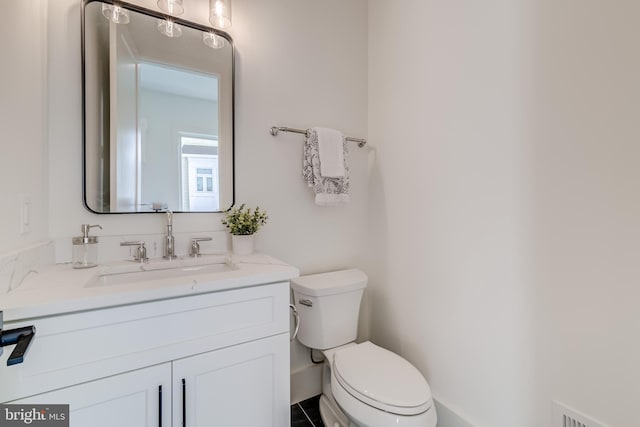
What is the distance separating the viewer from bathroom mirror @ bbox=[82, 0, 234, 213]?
3.69ft

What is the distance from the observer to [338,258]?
1.74m

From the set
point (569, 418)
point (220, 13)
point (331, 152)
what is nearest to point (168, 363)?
point (331, 152)

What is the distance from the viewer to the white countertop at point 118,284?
675mm

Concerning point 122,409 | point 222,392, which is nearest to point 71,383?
point 122,409

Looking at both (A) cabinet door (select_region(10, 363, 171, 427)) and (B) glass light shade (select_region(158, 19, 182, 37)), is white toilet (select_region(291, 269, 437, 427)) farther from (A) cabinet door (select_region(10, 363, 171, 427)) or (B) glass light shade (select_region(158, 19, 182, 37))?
(B) glass light shade (select_region(158, 19, 182, 37))

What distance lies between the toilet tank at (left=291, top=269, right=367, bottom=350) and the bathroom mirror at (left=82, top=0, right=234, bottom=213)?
0.61m

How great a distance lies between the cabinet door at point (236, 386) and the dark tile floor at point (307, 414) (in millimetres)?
460

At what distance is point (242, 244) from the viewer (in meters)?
1.31

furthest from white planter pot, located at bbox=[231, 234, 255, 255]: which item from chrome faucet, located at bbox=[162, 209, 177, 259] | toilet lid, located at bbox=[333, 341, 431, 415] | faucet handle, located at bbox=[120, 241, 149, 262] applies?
toilet lid, located at bbox=[333, 341, 431, 415]

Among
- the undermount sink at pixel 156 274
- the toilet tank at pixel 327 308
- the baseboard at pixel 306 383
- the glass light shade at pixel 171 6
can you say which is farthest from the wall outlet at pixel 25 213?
the baseboard at pixel 306 383

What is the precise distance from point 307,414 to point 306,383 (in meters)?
0.15

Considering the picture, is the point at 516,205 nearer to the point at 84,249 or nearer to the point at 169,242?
the point at 169,242

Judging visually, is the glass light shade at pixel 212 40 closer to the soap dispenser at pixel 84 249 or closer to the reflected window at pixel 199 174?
the reflected window at pixel 199 174

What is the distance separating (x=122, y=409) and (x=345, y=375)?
762 millimetres
